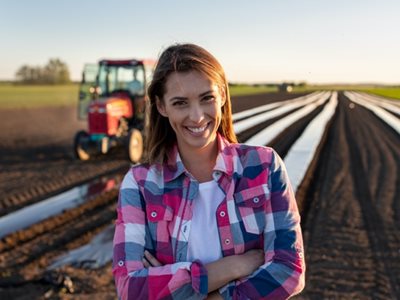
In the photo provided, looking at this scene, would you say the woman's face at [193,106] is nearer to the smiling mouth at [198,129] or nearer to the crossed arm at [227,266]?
the smiling mouth at [198,129]

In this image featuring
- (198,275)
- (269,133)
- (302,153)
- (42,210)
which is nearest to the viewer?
(198,275)

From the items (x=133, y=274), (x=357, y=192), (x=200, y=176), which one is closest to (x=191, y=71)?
(x=200, y=176)

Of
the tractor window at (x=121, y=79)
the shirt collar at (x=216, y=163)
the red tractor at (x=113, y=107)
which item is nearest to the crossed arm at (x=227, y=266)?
the shirt collar at (x=216, y=163)

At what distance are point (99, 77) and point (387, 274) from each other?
25.1 ft

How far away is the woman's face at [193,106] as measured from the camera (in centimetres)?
153

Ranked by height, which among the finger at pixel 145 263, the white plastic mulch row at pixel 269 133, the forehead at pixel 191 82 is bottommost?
the white plastic mulch row at pixel 269 133

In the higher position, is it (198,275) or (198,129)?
(198,129)

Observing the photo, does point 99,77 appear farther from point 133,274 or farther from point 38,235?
point 133,274

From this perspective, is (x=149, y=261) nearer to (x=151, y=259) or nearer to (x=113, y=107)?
(x=151, y=259)

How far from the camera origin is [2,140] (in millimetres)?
13344

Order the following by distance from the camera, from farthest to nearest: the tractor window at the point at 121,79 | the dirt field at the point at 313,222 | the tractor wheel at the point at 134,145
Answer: the tractor window at the point at 121,79
the tractor wheel at the point at 134,145
the dirt field at the point at 313,222

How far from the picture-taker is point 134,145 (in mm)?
9664

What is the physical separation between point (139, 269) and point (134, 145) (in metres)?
8.23

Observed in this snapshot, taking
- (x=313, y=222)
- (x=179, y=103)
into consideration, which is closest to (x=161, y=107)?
(x=179, y=103)
